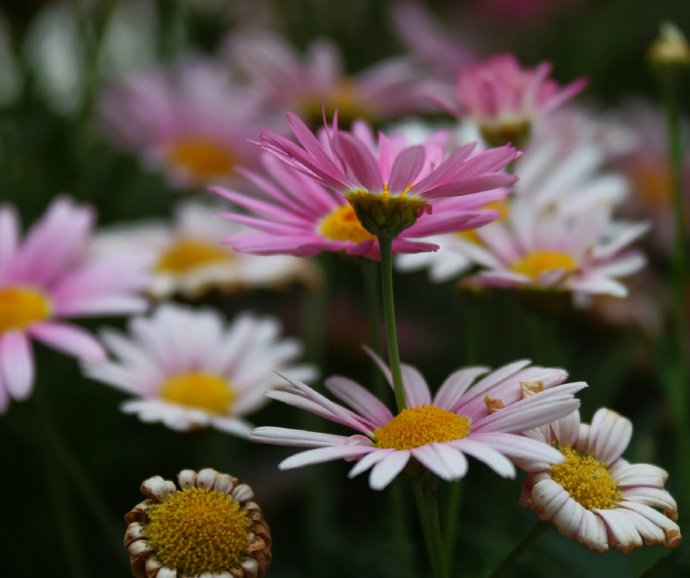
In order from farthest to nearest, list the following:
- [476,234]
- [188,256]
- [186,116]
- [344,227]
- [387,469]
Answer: [186,116]
[188,256]
[476,234]
[344,227]
[387,469]

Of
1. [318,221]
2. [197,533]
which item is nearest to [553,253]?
[318,221]

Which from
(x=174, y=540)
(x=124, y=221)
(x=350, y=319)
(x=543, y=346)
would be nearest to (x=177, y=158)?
(x=124, y=221)

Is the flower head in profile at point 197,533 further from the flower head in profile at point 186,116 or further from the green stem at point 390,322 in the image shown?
the flower head in profile at point 186,116

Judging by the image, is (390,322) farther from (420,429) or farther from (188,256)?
(188,256)

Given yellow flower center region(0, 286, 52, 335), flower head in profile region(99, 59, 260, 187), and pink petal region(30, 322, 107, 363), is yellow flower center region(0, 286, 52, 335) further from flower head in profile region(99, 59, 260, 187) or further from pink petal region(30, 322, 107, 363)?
flower head in profile region(99, 59, 260, 187)

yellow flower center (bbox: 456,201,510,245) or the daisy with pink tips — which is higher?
the daisy with pink tips

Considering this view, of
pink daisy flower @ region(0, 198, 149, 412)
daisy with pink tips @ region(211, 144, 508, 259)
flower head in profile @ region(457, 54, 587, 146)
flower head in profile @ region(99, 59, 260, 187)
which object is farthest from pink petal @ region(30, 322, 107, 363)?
flower head in profile @ region(99, 59, 260, 187)
